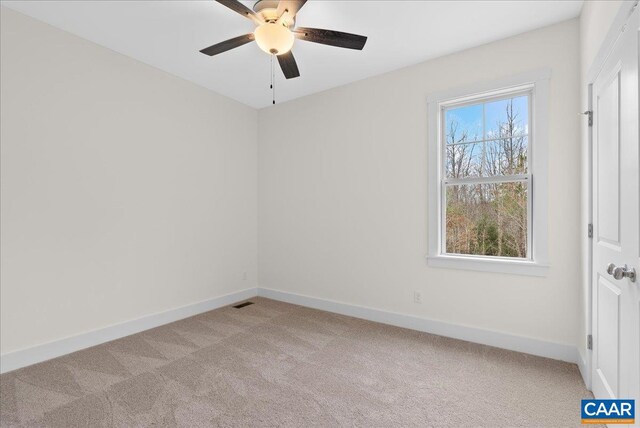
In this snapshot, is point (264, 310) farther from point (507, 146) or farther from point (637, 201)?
point (637, 201)

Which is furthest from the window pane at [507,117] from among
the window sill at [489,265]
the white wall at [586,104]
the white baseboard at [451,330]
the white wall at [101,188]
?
the white wall at [101,188]

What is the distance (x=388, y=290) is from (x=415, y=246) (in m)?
0.61

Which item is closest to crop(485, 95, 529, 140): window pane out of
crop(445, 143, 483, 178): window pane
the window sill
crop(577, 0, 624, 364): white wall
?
crop(445, 143, 483, 178): window pane

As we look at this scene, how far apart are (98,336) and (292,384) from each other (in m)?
2.04

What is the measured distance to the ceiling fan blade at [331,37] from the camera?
2114 millimetres

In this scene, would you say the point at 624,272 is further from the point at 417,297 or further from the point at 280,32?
the point at 280,32

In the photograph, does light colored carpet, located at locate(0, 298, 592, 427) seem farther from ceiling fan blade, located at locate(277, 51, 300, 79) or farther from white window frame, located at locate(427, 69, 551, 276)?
ceiling fan blade, located at locate(277, 51, 300, 79)

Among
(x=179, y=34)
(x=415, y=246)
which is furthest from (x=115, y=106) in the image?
(x=415, y=246)

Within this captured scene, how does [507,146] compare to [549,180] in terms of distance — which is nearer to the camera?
[549,180]

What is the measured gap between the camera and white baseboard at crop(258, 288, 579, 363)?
2635 millimetres

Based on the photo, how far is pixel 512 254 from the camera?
116 inches

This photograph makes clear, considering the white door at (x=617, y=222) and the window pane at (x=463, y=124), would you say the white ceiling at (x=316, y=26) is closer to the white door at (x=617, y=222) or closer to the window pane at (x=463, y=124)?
the window pane at (x=463, y=124)

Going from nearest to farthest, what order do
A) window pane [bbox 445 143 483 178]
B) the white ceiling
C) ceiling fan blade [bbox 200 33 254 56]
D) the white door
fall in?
the white door → ceiling fan blade [bbox 200 33 254 56] → the white ceiling → window pane [bbox 445 143 483 178]

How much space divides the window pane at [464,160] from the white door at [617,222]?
1.06 m
